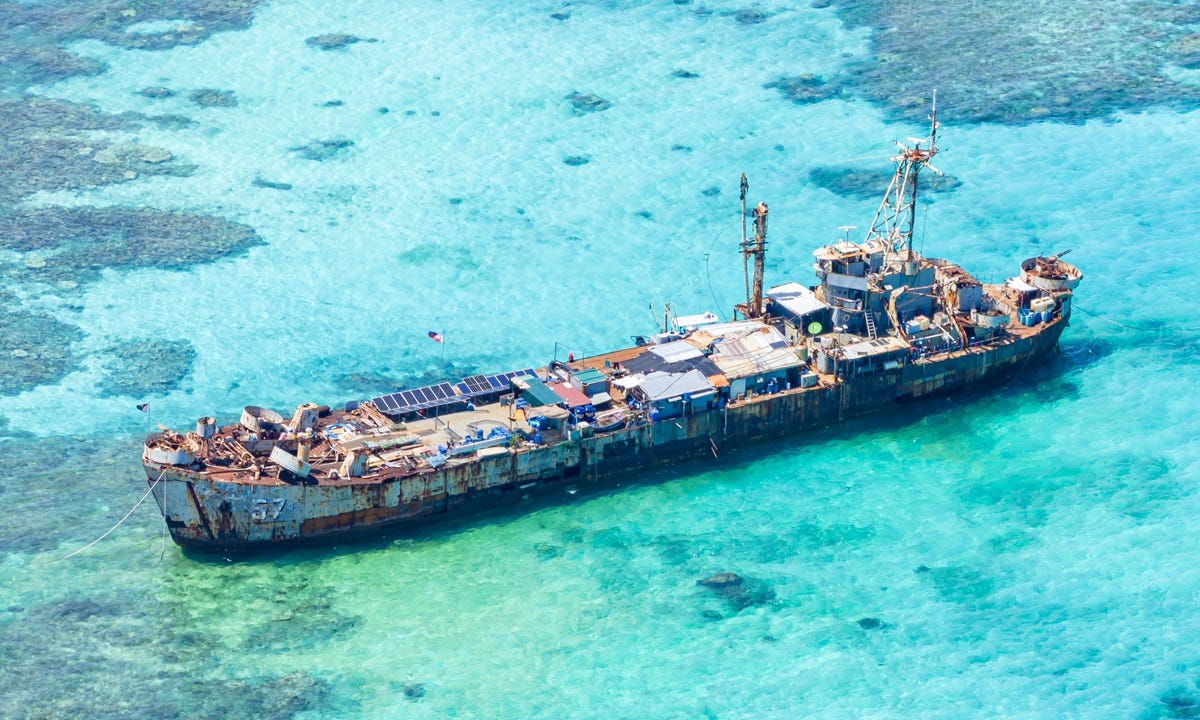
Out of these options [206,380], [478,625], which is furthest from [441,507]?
[206,380]

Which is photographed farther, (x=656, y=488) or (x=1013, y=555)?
(x=656, y=488)

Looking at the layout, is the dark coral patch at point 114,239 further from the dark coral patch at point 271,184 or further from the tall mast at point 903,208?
the tall mast at point 903,208

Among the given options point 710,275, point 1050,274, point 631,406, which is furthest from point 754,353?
point 1050,274

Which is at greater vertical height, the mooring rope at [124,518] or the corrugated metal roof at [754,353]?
the corrugated metal roof at [754,353]

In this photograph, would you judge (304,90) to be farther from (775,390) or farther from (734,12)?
(775,390)

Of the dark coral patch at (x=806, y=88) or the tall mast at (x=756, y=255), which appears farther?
the dark coral patch at (x=806, y=88)

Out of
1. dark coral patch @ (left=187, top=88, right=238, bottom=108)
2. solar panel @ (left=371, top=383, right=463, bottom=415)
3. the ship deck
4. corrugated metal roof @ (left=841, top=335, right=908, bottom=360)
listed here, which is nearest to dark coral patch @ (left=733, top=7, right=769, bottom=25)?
dark coral patch @ (left=187, top=88, right=238, bottom=108)

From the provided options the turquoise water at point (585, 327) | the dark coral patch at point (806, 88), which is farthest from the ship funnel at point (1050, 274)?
the dark coral patch at point (806, 88)
